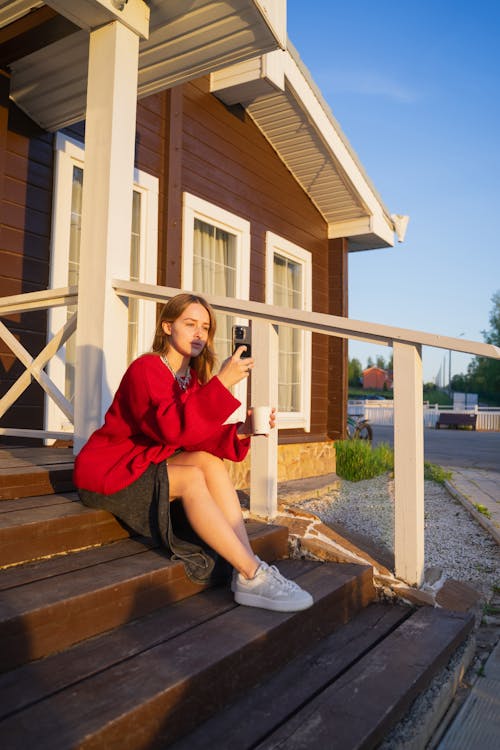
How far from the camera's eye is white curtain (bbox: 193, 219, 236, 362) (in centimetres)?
587

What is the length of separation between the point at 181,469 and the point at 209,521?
209 millimetres

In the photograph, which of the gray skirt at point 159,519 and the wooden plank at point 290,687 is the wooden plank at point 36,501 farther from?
the wooden plank at point 290,687

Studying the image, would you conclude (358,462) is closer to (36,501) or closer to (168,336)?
(168,336)

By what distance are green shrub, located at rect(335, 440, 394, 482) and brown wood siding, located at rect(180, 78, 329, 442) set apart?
348 mm

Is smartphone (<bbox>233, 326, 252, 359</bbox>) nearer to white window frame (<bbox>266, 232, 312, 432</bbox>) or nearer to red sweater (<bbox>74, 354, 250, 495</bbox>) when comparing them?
red sweater (<bbox>74, 354, 250, 495</bbox>)

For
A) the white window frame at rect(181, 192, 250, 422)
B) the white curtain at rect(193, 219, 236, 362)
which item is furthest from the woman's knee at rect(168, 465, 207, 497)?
the white curtain at rect(193, 219, 236, 362)

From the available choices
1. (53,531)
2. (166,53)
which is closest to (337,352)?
(166,53)

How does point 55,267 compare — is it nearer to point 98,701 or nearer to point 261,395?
point 261,395

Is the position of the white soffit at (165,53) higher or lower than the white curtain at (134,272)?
higher

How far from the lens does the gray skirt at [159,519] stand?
2115 millimetres

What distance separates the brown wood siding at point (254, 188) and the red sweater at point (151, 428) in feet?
10.9

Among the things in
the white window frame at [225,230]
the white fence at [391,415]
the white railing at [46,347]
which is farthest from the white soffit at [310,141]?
the white fence at [391,415]

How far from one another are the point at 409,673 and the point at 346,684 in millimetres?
238

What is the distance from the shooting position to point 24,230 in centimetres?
418
